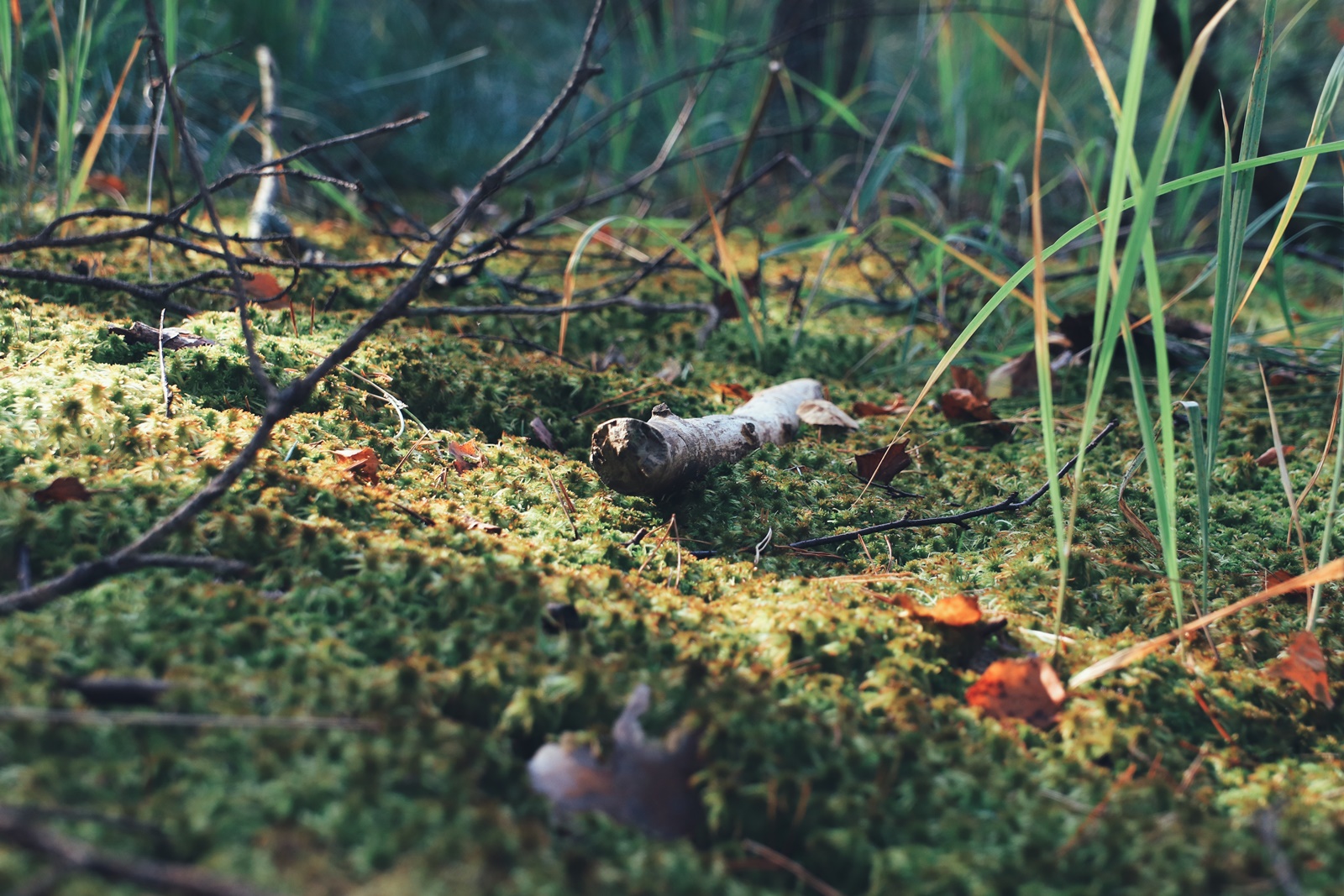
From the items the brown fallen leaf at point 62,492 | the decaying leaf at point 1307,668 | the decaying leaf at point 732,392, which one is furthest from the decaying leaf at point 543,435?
the decaying leaf at point 1307,668

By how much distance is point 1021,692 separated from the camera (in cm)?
113

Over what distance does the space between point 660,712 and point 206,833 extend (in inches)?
19.0

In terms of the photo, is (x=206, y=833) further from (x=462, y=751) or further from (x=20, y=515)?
(x=20, y=515)

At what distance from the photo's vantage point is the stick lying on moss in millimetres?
1493

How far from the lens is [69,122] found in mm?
2191

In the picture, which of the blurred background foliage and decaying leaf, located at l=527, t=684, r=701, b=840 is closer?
decaying leaf, located at l=527, t=684, r=701, b=840

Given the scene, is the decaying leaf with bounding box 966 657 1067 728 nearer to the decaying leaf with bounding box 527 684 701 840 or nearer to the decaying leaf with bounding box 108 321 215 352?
the decaying leaf with bounding box 527 684 701 840

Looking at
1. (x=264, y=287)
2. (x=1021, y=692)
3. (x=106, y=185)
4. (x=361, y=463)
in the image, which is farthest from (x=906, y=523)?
(x=106, y=185)

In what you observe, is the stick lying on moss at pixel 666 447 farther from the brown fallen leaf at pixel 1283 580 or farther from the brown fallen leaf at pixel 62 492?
the brown fallen leaf at pixel 1283 580

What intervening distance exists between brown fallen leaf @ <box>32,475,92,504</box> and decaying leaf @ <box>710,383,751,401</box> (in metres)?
1.43

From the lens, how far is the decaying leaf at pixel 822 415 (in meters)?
2.07

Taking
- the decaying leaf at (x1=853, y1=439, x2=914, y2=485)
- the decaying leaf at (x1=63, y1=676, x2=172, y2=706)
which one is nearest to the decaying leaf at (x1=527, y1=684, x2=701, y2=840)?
the decaying leaf at (x1=63, y1=676, x2=172, y2=706)

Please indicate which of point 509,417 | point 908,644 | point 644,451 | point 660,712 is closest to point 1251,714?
point 908,644

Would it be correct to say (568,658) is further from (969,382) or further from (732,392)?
(969,382)
